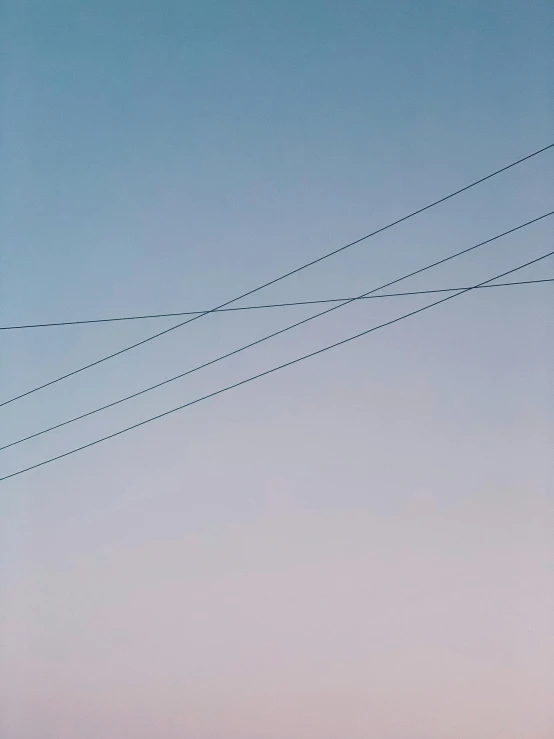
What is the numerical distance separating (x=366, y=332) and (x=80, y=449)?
5064 millimetres

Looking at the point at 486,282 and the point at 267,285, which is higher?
the point at 267,285

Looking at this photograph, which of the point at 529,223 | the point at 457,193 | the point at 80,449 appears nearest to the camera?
the point at 529,223

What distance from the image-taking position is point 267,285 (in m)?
13.3

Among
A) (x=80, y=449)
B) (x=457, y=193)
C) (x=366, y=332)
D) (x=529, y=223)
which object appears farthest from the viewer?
(x=80, y=449)

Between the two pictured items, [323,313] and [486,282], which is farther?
[323,313]

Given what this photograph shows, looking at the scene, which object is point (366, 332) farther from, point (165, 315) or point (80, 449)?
point (80, 449)

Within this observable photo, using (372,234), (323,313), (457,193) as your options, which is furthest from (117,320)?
(457,193)

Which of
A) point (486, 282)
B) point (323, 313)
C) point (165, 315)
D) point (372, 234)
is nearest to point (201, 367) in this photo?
point (165, 315)

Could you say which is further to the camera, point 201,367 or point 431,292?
point 201,367

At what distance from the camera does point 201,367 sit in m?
13.6

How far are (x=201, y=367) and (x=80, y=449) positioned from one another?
268 centimetres

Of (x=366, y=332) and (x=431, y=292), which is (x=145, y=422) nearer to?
(x=366, y=332)

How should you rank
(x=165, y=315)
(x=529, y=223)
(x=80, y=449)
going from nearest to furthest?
(x=529, y=223)
(x=165, y=315)
(x=80, y=449)

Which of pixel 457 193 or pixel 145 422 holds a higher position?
pixel 457 193
